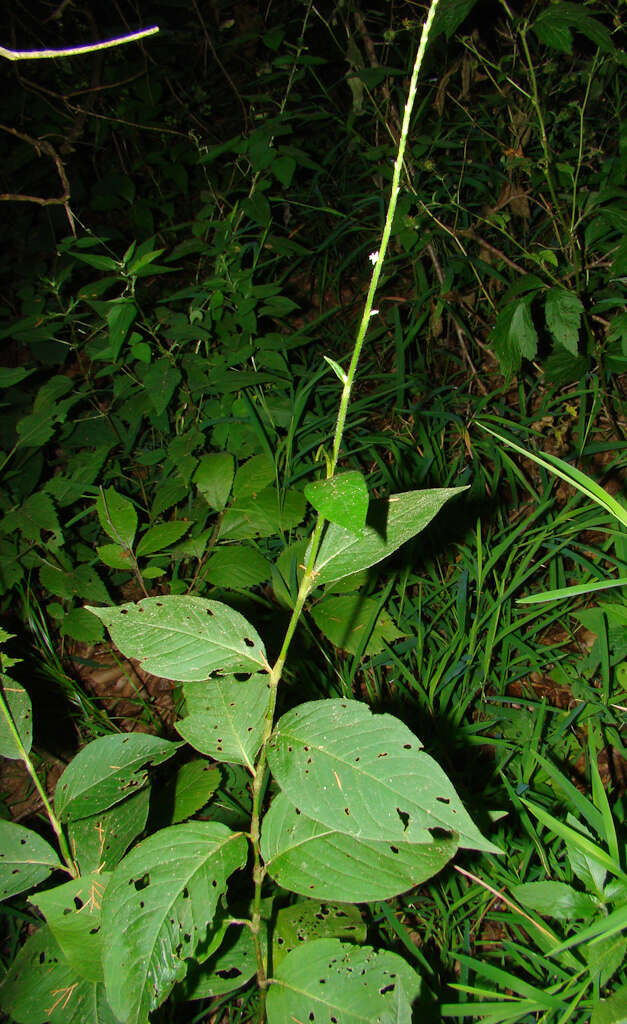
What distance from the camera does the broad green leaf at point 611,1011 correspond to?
91 cm

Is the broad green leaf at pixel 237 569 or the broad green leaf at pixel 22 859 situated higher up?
the broad green leaf at pixel 22 859

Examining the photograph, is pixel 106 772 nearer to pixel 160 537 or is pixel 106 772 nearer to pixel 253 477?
pixel 160 537

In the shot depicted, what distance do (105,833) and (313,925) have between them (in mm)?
448

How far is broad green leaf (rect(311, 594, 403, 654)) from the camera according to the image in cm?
177

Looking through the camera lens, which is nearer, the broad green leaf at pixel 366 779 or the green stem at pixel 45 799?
the broad green leaf at pixel 366 779

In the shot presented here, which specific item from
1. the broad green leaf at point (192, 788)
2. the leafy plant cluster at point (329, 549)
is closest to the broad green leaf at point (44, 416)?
the leafy plant cluster at point (329, 549)

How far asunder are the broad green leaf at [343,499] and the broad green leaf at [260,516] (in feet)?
4.32

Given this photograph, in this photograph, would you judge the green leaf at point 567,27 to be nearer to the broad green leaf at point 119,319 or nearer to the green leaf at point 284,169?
the green leaf at point 284,169

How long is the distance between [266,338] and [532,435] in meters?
1.07

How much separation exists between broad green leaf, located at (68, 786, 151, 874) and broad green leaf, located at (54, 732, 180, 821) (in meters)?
0.04

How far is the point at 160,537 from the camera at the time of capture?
6.26ft

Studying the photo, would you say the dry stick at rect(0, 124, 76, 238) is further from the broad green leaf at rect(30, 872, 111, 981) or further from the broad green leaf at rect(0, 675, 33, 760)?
the broad green leaf at rect(30, 872, 111, 981)

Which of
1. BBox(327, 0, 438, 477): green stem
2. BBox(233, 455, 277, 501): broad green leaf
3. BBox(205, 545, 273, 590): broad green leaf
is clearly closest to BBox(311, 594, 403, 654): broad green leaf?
BBox(205, 545, 273, 590): broad green leaf

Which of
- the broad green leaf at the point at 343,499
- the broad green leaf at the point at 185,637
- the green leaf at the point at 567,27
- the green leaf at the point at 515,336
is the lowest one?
the green leaf at the point at 515,336
